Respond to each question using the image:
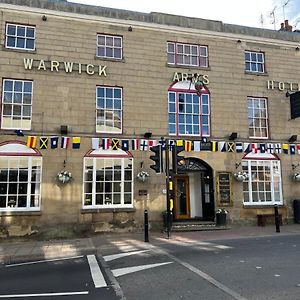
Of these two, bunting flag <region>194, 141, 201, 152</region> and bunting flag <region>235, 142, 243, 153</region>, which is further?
bunting flag <region>235, 142, 243, 153</region>

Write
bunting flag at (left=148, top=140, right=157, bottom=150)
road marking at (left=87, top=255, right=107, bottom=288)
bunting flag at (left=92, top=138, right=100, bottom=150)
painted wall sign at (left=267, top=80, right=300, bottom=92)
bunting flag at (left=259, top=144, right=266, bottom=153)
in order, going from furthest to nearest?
painted wall sign at (left=267, top=80, right=300, bottom=92) < bunting flag at (left=259, top=144, right=266, bottom=153) < bunting flag at (left=148, top=140, right=157, bottom=150) < bunting flag at (left=92, top=138, right=100, bottom=150) < road marking at (left=87, top=255, right=107, bottom=288)

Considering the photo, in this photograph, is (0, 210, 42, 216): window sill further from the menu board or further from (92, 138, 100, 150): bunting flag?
the menu board

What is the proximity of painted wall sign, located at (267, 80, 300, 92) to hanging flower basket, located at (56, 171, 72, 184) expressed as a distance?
35.8ft

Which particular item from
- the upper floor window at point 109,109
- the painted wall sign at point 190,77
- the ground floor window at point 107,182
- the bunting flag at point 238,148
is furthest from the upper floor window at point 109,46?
the bunting flag at point 238,148

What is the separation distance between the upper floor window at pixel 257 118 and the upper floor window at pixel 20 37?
1071 cm

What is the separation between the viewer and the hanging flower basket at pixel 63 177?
14086 millimetres

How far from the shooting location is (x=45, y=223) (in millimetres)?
14000

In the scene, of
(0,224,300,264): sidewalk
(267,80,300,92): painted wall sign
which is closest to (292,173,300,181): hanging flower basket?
(0,224,300,264): sidewalk

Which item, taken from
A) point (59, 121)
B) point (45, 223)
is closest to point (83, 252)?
point (45, 223)

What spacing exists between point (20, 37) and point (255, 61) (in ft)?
37.7

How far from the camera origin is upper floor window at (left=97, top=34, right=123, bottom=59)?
16.0 meters

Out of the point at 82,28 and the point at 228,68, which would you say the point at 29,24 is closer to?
the point at 82,28

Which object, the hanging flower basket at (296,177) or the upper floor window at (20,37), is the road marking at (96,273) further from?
the hanging flower basket at (296,177)

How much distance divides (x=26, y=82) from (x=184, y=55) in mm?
7535
